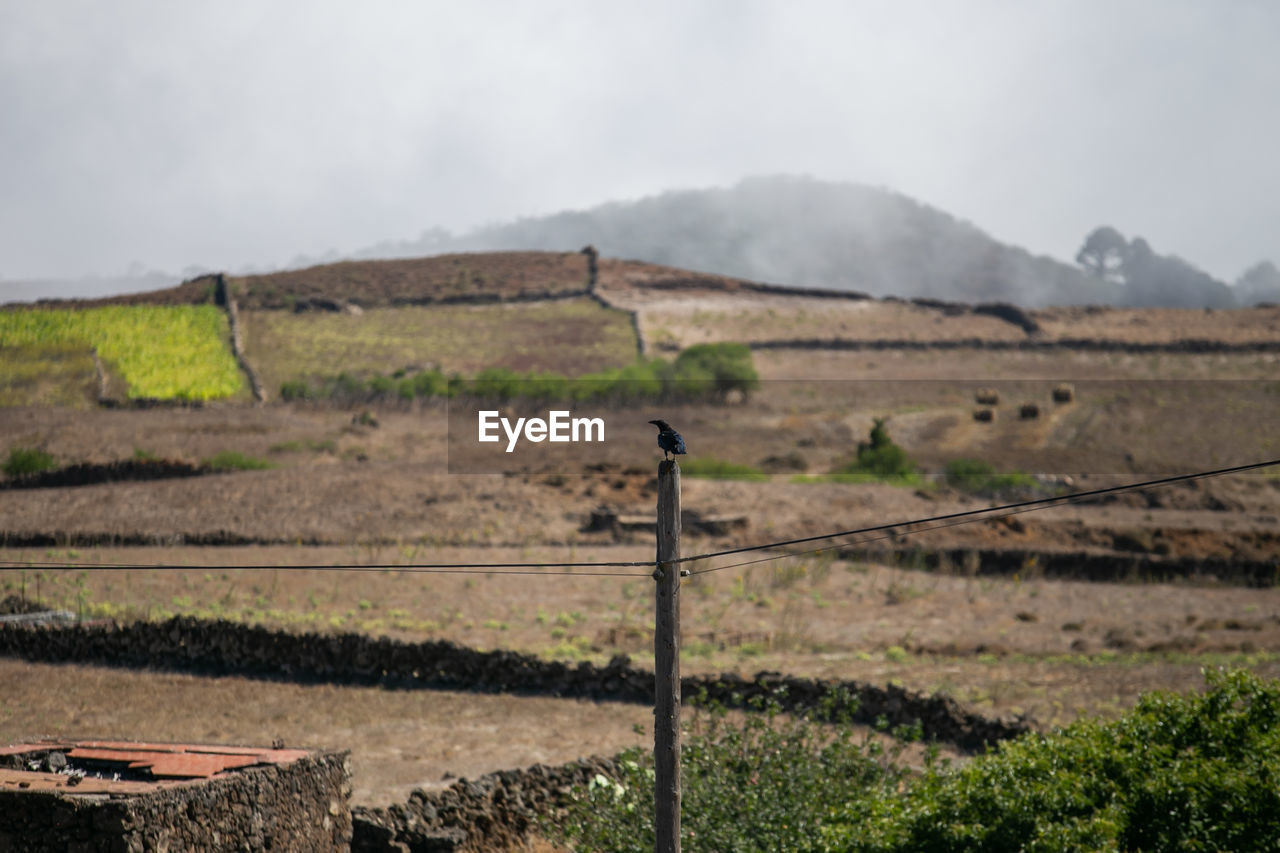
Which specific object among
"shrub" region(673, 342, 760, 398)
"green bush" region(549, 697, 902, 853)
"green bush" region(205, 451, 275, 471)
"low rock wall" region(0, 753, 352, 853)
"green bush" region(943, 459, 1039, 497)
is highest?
"shrub" region(673, 342, 760, 398)

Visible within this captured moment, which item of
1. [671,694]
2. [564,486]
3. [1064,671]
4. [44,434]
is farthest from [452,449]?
[671,694]

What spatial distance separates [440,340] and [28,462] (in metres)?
38.0

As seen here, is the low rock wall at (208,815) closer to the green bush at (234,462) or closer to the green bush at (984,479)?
the green bush at (234,462)

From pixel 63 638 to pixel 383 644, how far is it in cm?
528

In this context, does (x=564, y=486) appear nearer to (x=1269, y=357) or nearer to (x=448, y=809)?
(x=448, y=809)

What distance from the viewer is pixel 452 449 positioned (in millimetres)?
45344

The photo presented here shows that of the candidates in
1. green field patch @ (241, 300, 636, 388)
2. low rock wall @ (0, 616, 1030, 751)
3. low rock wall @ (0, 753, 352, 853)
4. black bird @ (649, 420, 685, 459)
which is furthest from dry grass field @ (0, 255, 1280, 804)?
black bird @ (649, 420, 685, 459)

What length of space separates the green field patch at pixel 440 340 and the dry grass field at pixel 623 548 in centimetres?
72

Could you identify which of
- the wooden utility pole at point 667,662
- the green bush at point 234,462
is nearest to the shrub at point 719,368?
the green bush at point 234,462

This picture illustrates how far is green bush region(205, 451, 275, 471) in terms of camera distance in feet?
127

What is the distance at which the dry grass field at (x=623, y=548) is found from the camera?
57.9ft

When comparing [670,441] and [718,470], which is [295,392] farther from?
[670,441]

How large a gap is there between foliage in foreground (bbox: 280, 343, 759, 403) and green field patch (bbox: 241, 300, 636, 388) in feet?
10.0

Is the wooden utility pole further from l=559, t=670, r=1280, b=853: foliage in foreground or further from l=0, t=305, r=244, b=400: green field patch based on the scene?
l=0, t=305, r=244, b=400: green field patch
